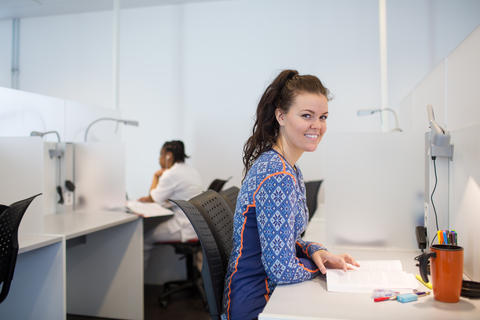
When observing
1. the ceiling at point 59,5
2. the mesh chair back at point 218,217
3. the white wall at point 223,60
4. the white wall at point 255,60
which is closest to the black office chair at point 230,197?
the mesh chair back at point 218,217

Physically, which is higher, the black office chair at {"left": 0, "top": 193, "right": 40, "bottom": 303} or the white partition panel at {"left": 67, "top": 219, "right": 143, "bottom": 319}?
the black office chair at {"left": 0, "top": 193, "right": 40, "bottom": 303}

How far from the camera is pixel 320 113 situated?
1.25 meters

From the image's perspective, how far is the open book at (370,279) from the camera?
111 centimetres

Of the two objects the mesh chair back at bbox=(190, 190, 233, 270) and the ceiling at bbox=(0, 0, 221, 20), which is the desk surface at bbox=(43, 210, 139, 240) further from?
the ceiling at bbox=(0, 0, 221, 20)

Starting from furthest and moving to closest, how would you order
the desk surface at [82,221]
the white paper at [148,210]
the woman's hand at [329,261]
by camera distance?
1. the white paper at [148,210]
2. the desk surface at [82,221]
3. the woman's hand at [329,261]

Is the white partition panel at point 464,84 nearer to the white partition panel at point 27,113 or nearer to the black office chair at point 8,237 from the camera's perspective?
the black office chair at point 8,237

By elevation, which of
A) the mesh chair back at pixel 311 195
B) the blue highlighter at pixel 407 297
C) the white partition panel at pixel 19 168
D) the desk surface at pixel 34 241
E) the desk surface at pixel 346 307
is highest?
the white partition panel at pixel 19 168

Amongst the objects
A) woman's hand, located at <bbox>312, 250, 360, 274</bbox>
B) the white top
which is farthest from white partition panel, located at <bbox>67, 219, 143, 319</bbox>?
woman's hand, located at <bbox>312, 250, 360, 274</bbox>

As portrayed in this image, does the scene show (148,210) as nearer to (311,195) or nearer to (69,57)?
(311,195)

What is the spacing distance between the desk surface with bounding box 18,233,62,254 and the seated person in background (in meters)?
1.11

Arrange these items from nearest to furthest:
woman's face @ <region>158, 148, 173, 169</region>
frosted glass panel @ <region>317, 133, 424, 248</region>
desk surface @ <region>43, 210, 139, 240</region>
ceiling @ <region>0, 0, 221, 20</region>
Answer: frosted glass panel @ <region>317, 133, 424, 248</region> < desk surface @ <region>43, 210, 139, 240</region> < woman's face @ <region>158, 148, 173, 169</region> < ceiling @ <region>0, 0, 221, 20</region>

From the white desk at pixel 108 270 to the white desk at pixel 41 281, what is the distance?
0.63 meters

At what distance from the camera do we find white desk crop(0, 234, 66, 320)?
195 centimetres

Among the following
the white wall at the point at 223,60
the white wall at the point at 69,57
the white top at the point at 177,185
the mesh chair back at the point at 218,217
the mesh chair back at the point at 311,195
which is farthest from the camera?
the white wall at the point at 69,57
